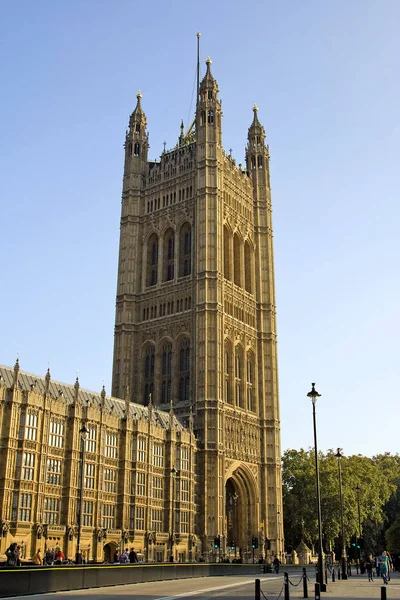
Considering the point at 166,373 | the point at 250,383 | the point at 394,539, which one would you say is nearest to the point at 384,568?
the point at 394,539

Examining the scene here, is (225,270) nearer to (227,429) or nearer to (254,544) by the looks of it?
(227,429)

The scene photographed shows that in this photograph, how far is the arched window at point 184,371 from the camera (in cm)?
7712

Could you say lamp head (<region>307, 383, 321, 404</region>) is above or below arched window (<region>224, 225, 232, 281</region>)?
below

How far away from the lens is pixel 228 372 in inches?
3132

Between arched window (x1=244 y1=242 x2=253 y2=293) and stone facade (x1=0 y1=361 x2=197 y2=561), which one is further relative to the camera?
arched window (x1=244 y1=242 x2=253 y2=293)

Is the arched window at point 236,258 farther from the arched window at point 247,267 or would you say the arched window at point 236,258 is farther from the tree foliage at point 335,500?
the tree foliage at point 335,500

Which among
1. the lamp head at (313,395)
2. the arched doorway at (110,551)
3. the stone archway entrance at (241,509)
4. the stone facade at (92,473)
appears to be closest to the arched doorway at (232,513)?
the stone archway entrance at (241,509)

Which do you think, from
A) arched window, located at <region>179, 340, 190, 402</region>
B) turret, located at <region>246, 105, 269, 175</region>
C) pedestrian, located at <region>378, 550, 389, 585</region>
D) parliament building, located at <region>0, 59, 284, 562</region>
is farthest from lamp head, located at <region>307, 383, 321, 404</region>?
turret, located at <region>246, 105, 269, 175</region>

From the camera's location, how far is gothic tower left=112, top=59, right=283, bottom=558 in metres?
74.8

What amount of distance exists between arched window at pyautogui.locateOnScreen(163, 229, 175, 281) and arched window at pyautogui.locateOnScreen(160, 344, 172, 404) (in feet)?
29.8

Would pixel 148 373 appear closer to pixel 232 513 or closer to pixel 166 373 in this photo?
pixel 166 373

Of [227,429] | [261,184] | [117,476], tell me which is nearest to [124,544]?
[117,476]

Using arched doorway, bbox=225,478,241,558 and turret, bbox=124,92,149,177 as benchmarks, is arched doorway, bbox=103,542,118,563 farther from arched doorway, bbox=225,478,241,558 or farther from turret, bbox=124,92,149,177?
turret, bbox=124,92,149,177

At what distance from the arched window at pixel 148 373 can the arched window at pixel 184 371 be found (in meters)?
3.93
